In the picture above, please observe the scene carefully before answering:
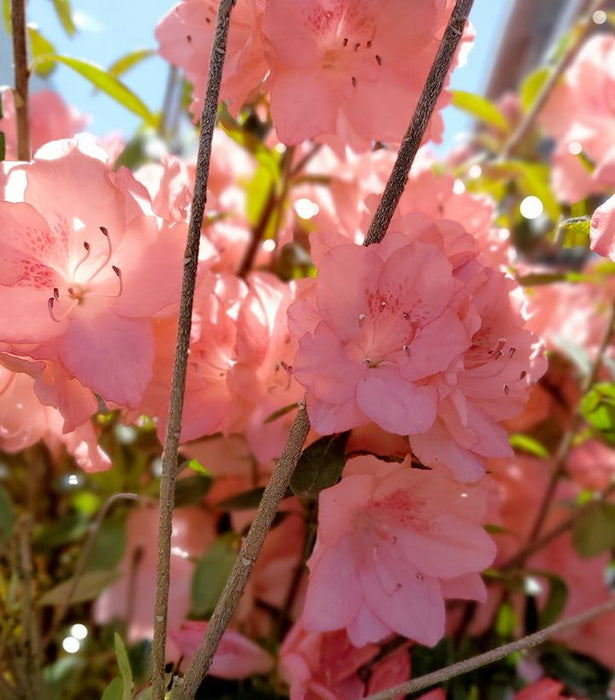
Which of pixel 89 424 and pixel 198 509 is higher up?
pixel 89 424

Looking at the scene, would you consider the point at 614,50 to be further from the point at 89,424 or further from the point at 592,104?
the point at 89,424

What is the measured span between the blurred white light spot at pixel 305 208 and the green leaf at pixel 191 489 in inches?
8.7

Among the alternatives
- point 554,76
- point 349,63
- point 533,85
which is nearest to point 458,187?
point 349,63

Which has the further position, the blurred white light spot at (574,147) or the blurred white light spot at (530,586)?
the blurred white light spot at (574,147)

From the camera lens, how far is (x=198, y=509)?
2.43 ft

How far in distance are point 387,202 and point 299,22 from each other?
0.47 ft

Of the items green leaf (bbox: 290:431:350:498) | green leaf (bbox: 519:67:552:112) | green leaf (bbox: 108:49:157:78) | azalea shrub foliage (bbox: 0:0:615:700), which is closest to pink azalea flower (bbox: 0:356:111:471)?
azalea shrub foliage (bbox: 0:0:615:700)

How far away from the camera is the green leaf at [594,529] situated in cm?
79

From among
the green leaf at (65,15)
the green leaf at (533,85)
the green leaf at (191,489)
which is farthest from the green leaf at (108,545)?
the green leaf at (533,85)

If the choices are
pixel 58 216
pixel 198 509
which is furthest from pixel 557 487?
pixel 58 216

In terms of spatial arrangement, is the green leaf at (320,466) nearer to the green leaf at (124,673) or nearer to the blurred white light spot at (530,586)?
the green leaf at (124,673)

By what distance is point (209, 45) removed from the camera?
1.66 ft

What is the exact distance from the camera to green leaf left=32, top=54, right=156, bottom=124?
662 millimetres

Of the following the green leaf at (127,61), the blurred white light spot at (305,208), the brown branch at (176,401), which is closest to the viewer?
the brown branch at (176,401)
